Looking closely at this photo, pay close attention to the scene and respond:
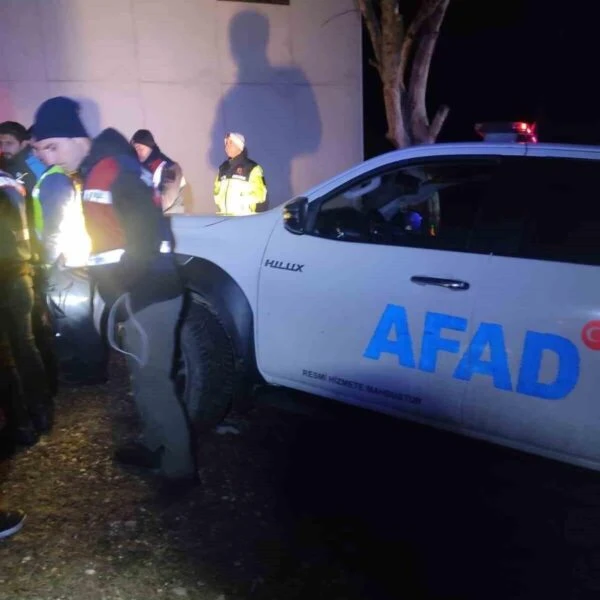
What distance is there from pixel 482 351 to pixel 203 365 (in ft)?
5.20

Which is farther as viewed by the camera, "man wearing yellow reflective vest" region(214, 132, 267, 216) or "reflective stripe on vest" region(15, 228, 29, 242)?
"man wearing yellow reflective vest" region(214, 132, 267, 216)

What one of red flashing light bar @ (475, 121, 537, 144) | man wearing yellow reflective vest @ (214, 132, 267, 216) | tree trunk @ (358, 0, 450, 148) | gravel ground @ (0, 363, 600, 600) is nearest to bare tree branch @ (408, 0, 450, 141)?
tree trunk @ (358, 0, 450, 148)

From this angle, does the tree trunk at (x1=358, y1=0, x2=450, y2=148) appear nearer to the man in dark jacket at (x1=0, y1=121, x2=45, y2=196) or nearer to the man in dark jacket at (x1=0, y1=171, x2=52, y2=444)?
the man in dark jacket at (x1=0, y1=121, x2=45, y2=196)

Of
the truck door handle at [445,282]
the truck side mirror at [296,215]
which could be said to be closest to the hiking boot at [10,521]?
the truck side mirror at [296,215]

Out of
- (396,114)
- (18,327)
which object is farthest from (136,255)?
(396,114)

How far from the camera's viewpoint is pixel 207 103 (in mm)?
8820

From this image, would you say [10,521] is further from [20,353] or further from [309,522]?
[309,522]

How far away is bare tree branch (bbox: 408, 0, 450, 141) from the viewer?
24.8ft

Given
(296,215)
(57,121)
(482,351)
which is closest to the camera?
(482,351)

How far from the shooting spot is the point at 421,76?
7.58 meters

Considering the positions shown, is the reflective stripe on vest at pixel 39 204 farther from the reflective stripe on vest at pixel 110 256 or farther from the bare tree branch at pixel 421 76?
→ the bare tree branch at pixel 421 76

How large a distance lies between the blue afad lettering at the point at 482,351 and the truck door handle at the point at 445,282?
134 millimetres

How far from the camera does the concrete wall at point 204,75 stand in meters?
7.70

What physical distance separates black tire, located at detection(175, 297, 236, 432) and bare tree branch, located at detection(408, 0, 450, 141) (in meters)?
4.64
